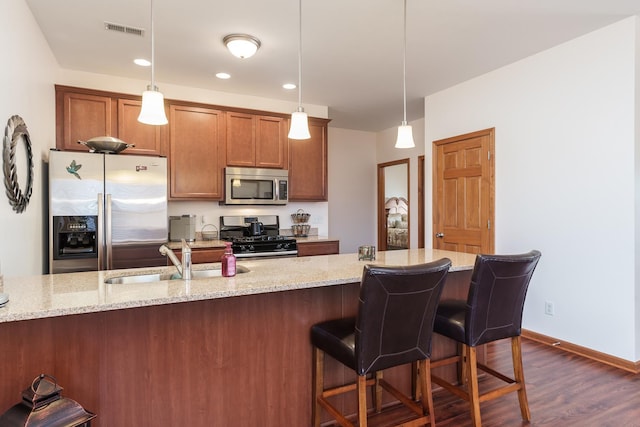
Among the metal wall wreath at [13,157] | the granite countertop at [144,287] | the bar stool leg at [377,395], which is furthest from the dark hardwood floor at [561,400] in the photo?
the metal wall wreath at [13,157]

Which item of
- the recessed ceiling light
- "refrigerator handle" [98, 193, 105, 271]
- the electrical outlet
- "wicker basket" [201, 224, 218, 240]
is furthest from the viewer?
"wicker basket" [201, 224, 218, 240]

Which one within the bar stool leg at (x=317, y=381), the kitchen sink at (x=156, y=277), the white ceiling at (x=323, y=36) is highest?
the white ceiling at (x=323, y=36)

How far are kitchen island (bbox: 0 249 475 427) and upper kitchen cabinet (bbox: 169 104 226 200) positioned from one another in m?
2.17

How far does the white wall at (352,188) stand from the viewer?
6.41 m

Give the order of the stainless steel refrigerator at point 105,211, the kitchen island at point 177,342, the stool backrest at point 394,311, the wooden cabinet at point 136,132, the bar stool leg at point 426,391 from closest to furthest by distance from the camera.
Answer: the kitchen island at point 177,342 < the stool backrest at point 394,311 < the bar stool leg at point 426,391 < the stainless steel refrigerator at point 105,211 < the wooden cabinet at point 136,132

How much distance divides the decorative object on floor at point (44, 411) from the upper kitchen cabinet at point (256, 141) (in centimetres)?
337

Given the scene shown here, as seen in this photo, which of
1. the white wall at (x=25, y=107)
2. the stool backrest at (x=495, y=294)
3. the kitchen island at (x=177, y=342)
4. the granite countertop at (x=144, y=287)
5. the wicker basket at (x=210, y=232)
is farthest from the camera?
the wicker basket at (x=210, y=232)

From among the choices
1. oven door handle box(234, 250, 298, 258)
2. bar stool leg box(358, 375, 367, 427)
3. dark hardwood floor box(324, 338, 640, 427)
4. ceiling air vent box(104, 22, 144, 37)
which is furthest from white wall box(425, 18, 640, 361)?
ceiling air vent box(104, 22, 144, 37)

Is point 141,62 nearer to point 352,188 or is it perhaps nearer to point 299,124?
point 299,124

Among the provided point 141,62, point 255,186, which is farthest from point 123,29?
point 255,186

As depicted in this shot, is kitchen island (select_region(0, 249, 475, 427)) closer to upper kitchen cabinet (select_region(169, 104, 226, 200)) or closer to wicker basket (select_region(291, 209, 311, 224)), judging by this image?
upper kitchen cabinet (select_region(169, 104, 226, 200))

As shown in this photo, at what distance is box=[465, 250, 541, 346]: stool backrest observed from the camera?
6.28 ft

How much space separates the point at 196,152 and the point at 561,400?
3.96m

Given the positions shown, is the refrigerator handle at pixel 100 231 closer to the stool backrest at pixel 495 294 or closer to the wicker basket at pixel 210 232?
the wicker basket at pixel 210 232
